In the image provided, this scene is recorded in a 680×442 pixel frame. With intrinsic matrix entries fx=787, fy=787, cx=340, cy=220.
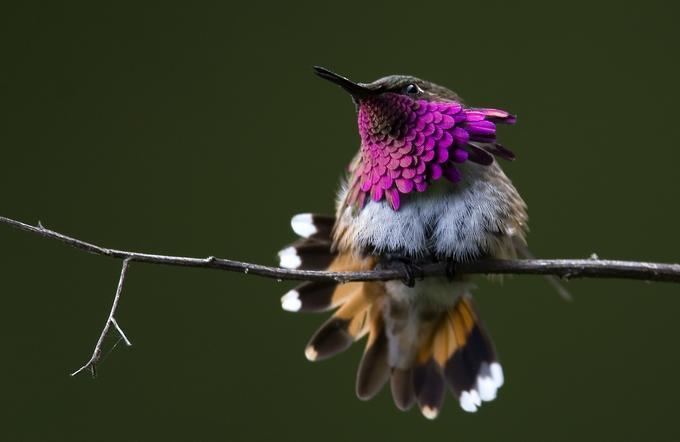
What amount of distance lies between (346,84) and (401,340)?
672 millimetres

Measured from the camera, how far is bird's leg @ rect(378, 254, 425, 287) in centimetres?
136

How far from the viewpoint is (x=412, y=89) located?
137cm

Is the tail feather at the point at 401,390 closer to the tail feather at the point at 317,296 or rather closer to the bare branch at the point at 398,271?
the tail feather at the point at 317,296

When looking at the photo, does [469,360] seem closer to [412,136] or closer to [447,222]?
[447,222]

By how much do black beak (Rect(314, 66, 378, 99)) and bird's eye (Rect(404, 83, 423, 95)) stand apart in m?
0.09

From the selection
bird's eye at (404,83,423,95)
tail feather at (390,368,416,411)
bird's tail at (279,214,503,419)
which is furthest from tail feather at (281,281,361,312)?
bird's eye at (404,83,423,95)

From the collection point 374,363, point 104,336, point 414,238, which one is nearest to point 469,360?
point 374,363

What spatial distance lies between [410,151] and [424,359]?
1.89ft

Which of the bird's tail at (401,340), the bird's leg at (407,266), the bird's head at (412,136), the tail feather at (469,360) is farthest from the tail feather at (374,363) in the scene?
the bird's head at (412,136)

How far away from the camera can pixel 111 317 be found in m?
0.96

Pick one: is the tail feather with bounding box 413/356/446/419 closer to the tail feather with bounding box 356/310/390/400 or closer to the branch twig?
the tail feather with bounding box 356/310/390/400

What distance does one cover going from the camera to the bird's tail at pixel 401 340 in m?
1.62

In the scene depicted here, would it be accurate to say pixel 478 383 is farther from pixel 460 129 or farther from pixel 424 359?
pixel 460 129

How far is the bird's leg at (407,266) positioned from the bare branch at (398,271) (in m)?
0.02
